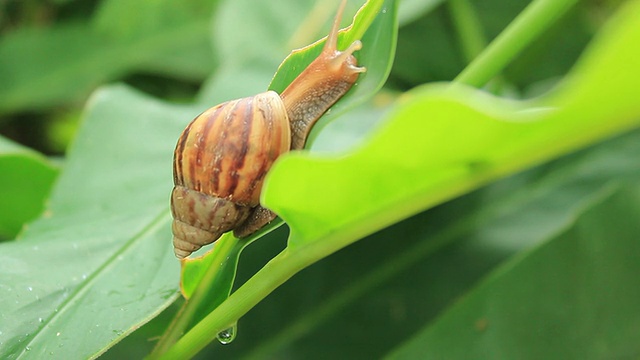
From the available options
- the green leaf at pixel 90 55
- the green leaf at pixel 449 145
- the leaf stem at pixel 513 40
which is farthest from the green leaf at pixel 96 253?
the green leaf at pixel 90 55

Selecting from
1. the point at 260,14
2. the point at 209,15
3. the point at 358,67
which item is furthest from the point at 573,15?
the point at 209,15

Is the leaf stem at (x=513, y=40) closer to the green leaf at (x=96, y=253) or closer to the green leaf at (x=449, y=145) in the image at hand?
the green leaf at (x=449, y=145)

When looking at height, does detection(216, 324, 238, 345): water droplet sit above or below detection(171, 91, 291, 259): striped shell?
below

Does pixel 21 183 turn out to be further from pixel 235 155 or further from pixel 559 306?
pixel 559 306

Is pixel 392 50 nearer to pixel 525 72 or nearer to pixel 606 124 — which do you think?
pixel 606 124

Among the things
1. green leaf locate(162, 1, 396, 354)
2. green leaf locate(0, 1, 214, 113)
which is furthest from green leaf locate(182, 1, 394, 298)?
green leaf locate(0, 1, 214, 113)

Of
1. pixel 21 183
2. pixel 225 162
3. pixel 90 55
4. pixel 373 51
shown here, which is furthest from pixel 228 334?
pixel 90 55

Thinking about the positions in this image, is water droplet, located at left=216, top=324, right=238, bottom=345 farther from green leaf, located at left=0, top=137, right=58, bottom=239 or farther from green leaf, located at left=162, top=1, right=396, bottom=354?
green leaf, located at left=0, top=137, right=58, bottom=239
